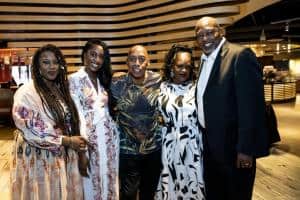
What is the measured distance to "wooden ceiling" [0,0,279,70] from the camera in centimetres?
702

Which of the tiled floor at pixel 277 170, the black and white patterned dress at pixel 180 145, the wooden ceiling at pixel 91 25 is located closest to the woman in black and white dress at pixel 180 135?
the black and white patterned dress at pixel 180 145

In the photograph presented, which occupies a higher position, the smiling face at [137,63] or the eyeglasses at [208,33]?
the eyeglasses at [208,33]

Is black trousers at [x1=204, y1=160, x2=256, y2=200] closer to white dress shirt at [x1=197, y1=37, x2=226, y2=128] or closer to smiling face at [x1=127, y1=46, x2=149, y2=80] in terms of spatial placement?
white dress shirt at [x1=197, y1=37, x2=226, y2=128]

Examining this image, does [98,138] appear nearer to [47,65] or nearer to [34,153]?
[34,153]

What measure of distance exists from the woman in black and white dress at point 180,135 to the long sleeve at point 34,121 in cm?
89

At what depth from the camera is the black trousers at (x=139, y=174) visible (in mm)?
2719

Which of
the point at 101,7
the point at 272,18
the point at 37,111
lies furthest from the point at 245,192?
the point at 272,18

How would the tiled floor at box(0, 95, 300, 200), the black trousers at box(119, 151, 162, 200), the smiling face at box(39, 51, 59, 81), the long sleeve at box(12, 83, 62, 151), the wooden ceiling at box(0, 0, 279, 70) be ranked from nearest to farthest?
the long sleeve at box(12, 83, 62, 151), the smiling face at box(39, 51, 59, 81), the black trousers at box(119, 151, 162, 200), the tiled floor at box(0, 95, 300, 200), the wooden ceiling at box(0, 0, 279, 70)

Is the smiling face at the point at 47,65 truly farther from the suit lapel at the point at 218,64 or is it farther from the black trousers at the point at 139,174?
the suit lapel at the point at 218,64

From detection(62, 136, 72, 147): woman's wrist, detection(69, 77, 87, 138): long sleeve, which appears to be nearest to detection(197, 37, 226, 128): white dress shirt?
detection(69, 77, 87, 138): long sleeve

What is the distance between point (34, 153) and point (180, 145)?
108 centimetres

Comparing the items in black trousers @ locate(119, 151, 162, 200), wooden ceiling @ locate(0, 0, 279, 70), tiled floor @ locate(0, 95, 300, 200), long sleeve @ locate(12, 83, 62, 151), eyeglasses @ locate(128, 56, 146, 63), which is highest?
wooden ceiling @ locate(0, 0, 279, 70)

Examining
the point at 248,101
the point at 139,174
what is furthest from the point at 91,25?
the point at 248,101

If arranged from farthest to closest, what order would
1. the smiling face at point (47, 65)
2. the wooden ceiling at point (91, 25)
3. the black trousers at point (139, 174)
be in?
1. the wooden ceiling at point (91, 25)
2. the black trousers at point (139, 174)
3. the smiling face at point (47, 65)
